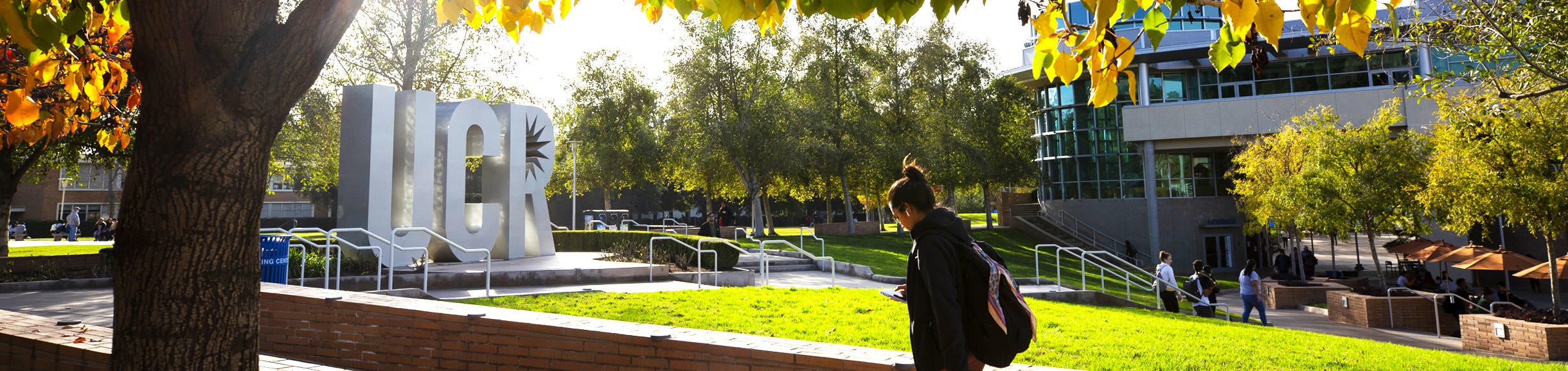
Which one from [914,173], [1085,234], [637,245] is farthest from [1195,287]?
[1085,234]

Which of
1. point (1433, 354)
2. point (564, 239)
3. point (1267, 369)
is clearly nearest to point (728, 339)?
point (1267, 369)

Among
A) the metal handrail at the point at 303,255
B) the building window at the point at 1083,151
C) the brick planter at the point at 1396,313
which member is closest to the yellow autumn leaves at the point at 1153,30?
the metal handrail at the point at 303,255

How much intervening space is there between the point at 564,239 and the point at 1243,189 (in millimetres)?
21897

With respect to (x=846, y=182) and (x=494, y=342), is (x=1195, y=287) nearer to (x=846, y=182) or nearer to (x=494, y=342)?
(x=494, y=342)

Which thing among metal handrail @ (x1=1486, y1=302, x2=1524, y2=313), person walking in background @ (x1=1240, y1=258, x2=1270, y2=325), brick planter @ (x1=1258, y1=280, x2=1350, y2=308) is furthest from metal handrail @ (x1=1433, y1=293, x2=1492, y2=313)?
person walking in background @ (x1=1240, y1=258, x2=1270, y2=325)

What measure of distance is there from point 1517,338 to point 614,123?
3067 cm

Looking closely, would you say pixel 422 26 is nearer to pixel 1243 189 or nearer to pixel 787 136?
pixel 787 136

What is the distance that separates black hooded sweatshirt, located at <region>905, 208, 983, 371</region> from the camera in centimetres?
320

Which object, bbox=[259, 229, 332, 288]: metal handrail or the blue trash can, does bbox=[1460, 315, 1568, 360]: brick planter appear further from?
the blue trash can

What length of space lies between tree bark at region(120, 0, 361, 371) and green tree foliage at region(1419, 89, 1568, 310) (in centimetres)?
1500

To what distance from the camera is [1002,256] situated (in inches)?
1000

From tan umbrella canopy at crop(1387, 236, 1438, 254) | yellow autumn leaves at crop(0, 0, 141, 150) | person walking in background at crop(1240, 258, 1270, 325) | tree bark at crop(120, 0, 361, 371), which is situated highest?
yellow autumn leaves at crop(0, 0, 141, 150)

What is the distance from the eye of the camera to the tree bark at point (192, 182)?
9.43 feet

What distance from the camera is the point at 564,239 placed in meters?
24.1
